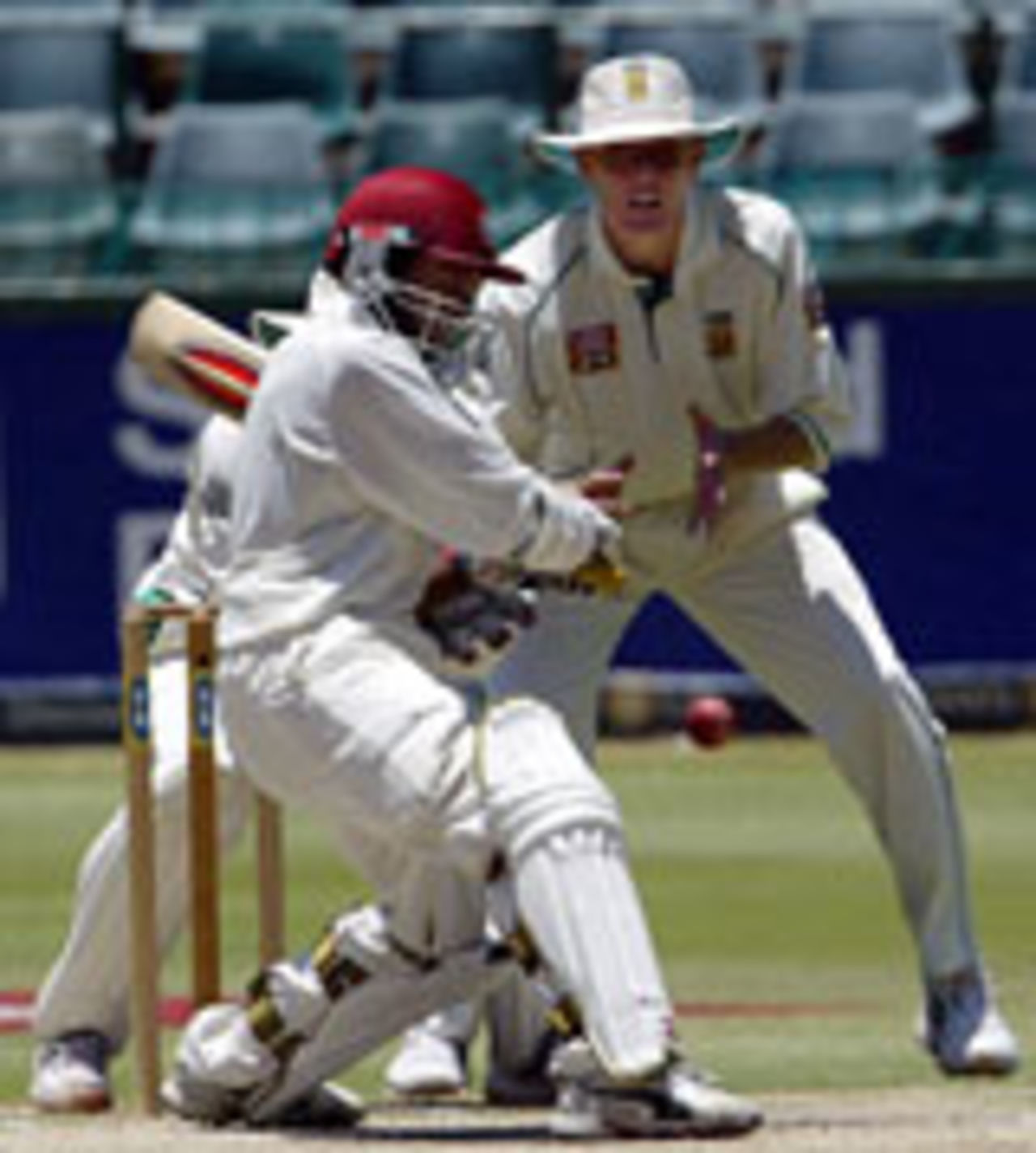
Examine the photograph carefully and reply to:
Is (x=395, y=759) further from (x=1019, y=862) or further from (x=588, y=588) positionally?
(x=1019, y=862)

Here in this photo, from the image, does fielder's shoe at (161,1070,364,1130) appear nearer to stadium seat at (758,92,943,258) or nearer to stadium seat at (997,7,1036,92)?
stadium seat at (758,92,943,258)

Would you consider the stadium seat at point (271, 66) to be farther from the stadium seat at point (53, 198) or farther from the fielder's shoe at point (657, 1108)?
the fielder's shoe at point (657, 1108)

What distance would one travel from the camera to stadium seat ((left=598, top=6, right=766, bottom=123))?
1684 centimetres

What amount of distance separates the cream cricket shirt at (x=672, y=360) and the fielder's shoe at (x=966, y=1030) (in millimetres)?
970

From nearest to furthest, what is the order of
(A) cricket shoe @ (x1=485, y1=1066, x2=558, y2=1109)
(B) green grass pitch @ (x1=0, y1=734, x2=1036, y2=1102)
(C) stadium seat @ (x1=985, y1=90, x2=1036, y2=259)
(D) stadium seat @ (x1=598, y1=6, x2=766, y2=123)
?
1. (A) cricket shoe @ (x1=485, y1=1066, x2=558, y2=1109)
2. (B) green grass pitch @ (x1=0, y1=734, x2=1036, y2=1102)
3. (C) stadium seat @ (x1=985, y1=90, x2=1036, y2=259)
4. (D) stadium seat @ (x1=598, y1=6, x2=766, y2=123)

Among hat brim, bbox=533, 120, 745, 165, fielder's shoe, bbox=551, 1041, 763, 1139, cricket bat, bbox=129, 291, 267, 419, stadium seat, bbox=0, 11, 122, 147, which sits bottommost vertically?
stadium seat, bbox=0, 11, 122, 147

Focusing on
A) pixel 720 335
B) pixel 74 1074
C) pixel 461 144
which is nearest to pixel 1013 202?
pixel 461 144

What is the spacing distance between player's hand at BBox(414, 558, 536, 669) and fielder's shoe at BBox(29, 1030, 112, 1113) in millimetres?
1167

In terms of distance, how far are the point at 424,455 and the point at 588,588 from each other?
456mm

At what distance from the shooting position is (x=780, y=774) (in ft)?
47.2

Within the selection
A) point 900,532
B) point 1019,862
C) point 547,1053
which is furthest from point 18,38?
point 547,1053

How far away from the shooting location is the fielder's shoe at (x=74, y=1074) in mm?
7020

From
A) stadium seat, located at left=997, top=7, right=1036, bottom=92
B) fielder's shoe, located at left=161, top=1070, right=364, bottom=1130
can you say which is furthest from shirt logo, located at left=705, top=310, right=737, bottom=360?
stadium seat, located at left=997, top=7, right=1036, bottom=92

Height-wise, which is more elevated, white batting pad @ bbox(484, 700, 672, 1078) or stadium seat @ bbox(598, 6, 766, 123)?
white batting pad @ bbox(484, 700, 672, 1078)
